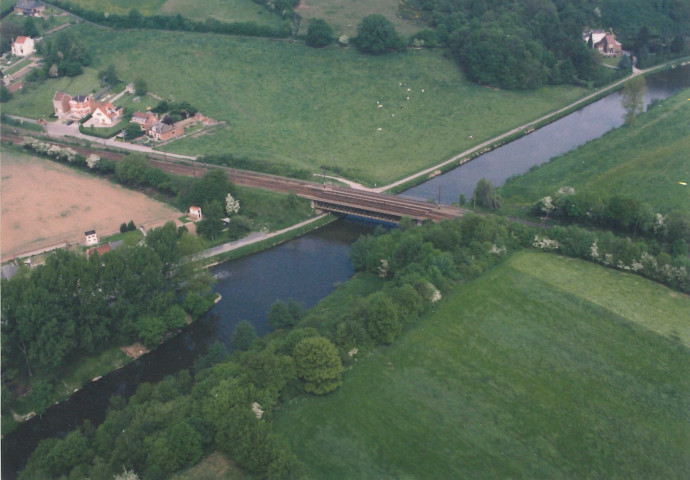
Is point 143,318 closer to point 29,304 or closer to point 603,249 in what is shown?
point 29,304

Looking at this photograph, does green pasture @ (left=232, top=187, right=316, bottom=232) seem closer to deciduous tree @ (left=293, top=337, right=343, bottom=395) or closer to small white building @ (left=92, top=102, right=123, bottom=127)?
deciduous tree @ (left=293, top=337, right=343, bottom=395)

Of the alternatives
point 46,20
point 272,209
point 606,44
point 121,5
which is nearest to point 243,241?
point 272,209

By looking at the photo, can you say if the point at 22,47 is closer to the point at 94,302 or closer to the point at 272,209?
the point at 272,209

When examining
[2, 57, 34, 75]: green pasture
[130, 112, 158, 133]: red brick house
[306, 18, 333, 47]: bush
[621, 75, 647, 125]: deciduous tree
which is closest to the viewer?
[130, 112, 158, 133]: red brick house

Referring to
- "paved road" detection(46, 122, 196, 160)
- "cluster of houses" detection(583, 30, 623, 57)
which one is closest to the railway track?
"paved road" detection(46, 122, 196, 160)

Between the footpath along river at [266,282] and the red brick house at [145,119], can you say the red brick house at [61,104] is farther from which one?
the footpath along river at [266,282]

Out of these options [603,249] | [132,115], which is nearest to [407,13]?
[132,115]

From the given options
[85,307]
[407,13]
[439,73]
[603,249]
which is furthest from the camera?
[407,13]

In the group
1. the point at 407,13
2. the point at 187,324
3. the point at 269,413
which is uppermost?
the point at 407,13
